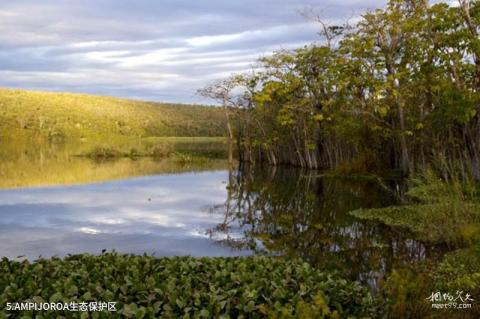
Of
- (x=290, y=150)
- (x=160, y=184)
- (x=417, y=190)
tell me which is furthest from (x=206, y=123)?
(x=417, y=190)

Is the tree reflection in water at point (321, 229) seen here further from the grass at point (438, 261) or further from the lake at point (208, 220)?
the grass at point (438, 261)

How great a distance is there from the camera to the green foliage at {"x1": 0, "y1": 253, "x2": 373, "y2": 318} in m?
7.18

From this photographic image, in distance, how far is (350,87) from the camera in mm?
33375

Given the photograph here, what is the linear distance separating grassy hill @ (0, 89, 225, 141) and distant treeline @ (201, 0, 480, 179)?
62233mm

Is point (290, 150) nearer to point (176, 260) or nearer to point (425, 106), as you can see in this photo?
point (425, 106)

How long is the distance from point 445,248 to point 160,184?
23.9 m

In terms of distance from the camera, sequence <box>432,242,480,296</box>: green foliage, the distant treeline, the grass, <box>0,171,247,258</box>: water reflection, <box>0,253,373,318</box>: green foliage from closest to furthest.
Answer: <box>0,253,373,318</box>: green foliage, the grass, <box>432,242,480,296</box>: green foliage, <box>0,171,247,258</box>: water reflection, the distant treeline

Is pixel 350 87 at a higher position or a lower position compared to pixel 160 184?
higher

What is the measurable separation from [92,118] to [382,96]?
114974 millimetres

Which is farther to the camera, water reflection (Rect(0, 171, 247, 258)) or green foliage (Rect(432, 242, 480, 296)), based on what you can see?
water reflection (Rect(0, 171, 247, 258))

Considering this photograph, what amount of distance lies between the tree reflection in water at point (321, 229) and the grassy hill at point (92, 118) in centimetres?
8159

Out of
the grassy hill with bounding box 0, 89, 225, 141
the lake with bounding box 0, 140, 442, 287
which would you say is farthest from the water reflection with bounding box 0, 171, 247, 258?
the grassy hill with bounding box 0, 89, 225, 141

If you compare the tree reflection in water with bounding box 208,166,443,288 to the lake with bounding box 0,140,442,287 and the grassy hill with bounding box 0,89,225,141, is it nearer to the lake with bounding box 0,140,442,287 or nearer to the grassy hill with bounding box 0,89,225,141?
the lake with bounding box 0,140,442,287

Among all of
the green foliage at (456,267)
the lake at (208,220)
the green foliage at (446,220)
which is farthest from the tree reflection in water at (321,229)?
the green foliage at (456,267)
